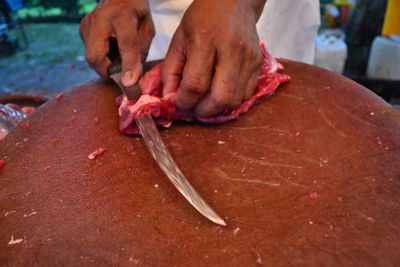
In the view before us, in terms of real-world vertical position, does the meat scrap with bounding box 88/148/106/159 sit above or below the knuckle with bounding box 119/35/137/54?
below

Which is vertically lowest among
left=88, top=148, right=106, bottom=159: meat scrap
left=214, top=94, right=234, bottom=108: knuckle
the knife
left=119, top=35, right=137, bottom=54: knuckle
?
left=88, top=148, right=106, bottom=159: meat scrap

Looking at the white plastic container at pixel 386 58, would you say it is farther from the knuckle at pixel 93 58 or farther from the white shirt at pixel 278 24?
the knuckle at pixel 93 58

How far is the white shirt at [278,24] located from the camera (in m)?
2.73

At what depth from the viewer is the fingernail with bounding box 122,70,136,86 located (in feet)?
5.75

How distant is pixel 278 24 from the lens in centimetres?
283

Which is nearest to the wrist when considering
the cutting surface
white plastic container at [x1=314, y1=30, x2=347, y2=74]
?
the cutting surface

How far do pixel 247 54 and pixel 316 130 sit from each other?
50 cm

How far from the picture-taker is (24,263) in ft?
3.80

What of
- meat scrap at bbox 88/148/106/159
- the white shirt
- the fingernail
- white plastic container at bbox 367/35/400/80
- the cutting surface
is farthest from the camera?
white plastic container at bbox 367/35/400/80

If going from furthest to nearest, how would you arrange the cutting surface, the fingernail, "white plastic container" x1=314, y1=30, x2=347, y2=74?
1. "white plastic container" x1=314, y1=30, x2=347, y2=74
2. the fingernail
3. the cutting surface

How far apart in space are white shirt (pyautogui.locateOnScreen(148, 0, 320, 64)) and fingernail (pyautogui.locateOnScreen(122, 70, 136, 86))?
3.80 ft

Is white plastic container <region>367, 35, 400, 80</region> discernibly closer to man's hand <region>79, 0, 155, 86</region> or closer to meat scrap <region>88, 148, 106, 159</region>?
man's hand <region>79, 0, 155, 86</region>

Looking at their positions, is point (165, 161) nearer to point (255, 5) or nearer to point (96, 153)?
point (96, 153)

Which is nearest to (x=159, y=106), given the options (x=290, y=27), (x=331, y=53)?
(x=290, y=27)
